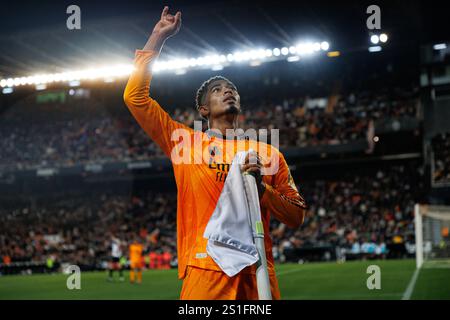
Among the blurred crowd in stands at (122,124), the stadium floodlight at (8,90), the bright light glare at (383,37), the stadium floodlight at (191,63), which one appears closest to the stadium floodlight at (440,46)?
the blurred crowd in stands at (122,124)

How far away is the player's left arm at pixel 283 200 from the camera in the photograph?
2.76 metres

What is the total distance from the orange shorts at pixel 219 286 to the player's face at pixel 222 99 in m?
0.86

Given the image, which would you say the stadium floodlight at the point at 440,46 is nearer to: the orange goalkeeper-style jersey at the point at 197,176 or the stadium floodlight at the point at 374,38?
the stadium floodlight at the point at 374,38

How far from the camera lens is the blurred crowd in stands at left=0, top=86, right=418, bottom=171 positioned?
29.6 m

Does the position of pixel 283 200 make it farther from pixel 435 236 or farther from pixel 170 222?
pixel 170 222

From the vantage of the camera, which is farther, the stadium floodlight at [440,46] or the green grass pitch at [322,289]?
the stadium floodlight at [440,46]

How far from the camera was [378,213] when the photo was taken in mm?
26469

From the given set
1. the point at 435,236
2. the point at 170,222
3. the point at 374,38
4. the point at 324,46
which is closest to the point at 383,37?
the point at 374,38

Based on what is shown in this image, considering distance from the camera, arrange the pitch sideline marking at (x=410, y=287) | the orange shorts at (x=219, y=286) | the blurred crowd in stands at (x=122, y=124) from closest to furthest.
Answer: the orange shorts at (x=219, y=286), the pitch sideline marking at (x=410, y=287), the blurred crowd in stands at (x=122, y=124)

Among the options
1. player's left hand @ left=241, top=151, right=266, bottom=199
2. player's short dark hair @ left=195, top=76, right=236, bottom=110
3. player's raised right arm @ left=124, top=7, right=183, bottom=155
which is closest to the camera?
player's left hand @ left=241, top=151, right=266, bottom=199

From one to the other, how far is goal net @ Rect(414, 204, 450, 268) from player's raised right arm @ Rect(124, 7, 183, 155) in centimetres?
1694

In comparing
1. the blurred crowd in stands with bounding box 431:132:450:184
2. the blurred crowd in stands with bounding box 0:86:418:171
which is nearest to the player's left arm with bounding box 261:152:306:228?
the blurred crowd in stands with bounding box 431:132:450:184

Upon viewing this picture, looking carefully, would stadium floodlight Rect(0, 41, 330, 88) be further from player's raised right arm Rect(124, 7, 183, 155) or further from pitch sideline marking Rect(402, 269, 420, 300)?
player's raised right arm Rect(124, 7, 183, 155)
